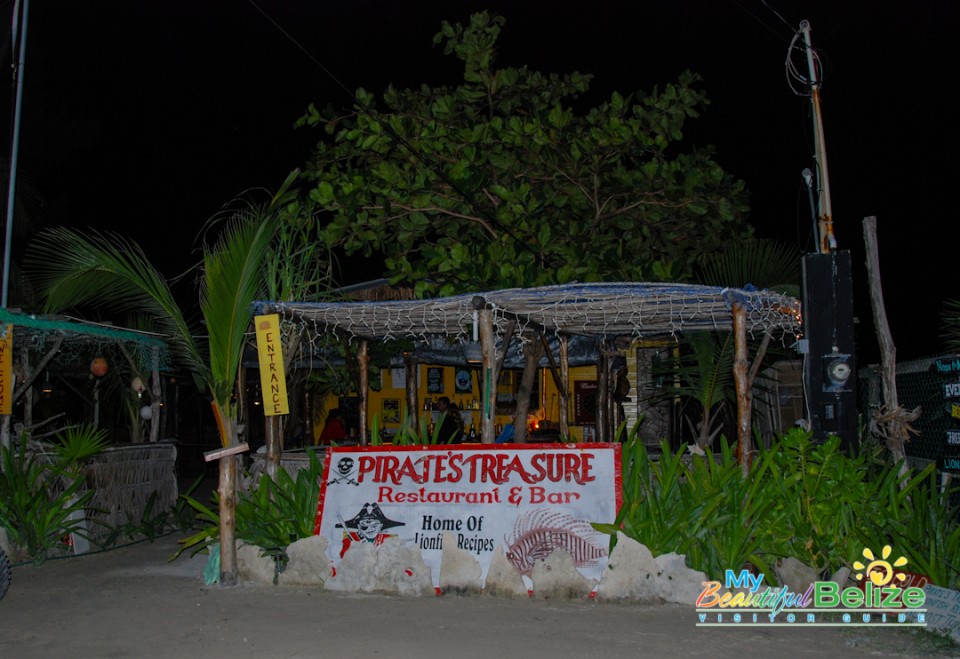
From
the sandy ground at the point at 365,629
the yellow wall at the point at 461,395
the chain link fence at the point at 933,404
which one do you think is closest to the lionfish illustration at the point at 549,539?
the sandy ground at the point at 365,629

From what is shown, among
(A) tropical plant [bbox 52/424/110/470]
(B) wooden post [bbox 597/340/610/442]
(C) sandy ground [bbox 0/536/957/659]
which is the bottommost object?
(C) sandy ground [bbox 0/536/957/659]

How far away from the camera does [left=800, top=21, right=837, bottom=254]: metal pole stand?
760cm

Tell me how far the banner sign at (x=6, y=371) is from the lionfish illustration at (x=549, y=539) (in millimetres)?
6003

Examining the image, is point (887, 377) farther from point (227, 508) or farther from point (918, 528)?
point (227, 508)

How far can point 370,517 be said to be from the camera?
7.85 metres

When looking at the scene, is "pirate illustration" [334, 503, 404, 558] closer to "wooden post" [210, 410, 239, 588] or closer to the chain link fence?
"wooden post" [210, 410, 239, 588]

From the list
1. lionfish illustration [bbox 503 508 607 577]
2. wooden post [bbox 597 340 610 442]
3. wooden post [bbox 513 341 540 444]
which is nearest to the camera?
lionfish illustration [bbox 503 508 607 577]

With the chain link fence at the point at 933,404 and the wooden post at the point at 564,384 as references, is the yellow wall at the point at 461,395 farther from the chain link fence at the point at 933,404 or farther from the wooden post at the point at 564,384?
the chain link fence at the point at 933,404

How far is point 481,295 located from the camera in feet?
26.7

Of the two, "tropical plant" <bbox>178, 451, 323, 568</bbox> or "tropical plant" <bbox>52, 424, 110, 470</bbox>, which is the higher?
"tropical plant" <bbox>52, 424, 110, 470</bbox>

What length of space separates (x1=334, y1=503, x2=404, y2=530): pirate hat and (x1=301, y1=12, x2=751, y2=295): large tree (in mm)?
3427

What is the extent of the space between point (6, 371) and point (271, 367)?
3.61m

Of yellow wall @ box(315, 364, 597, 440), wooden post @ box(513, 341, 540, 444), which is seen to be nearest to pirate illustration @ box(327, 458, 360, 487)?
wooden post @ box(513, 341, 540, 444)

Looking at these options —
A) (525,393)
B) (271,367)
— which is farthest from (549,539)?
(525,393)
